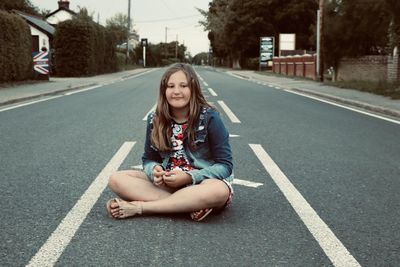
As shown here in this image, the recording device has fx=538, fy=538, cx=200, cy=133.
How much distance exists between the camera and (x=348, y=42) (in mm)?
30984

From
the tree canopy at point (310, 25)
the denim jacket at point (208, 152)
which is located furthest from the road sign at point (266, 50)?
the denim jacket at point (208, 152)

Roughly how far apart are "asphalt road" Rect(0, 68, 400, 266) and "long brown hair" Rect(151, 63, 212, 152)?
617 millimetres

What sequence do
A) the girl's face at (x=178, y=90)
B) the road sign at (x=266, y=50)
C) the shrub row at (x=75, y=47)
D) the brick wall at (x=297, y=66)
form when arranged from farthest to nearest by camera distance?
the road sign at (x=266, y=50) → the brick wall at (x=297, y=66) → the shrub row at (x=75, y=47) → the girl's face at (x=178, y=90)

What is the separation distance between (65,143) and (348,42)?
2575 cm

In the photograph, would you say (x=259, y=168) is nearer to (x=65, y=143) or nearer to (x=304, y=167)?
(x=304, y=167)

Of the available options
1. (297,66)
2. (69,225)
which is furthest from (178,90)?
(297,66)

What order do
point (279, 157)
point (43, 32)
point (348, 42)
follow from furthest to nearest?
point (43, 32) → point (348, 42) → point (279, 157)

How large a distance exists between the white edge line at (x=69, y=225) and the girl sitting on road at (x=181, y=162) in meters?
0.30

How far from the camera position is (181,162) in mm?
4422

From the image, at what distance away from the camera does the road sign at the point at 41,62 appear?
85.5 feet

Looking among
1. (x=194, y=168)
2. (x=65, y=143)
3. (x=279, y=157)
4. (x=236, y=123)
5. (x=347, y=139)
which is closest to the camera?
(x=194, y=168)

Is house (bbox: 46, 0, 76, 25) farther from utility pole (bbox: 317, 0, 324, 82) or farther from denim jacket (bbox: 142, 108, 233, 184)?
denim jacket (bbox: 142, 108, 233, 184)

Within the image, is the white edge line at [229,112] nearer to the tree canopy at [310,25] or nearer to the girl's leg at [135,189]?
the girl's leg at [135,189]

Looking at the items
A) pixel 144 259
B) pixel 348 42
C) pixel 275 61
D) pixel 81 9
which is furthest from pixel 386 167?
pixel 275 61
